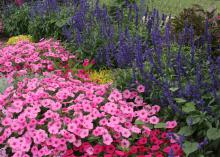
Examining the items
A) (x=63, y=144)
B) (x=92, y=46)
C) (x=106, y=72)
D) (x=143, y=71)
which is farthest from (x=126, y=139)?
(x=92, y=46)

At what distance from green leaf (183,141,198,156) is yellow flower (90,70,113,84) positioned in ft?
5.65

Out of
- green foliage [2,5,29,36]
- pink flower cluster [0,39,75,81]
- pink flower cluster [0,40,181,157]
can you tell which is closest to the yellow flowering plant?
pink flower cluster [0,40,181,157]

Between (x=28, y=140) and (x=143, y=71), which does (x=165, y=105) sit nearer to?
(x=143, y=71)

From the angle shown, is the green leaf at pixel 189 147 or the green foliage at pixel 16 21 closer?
the green leaf at pixel 189 147

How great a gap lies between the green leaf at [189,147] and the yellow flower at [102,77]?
172 cm

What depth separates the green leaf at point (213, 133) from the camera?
335 cm

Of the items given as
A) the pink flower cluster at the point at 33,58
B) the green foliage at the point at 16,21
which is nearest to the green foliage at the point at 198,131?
the pink flower cluster at the point at 33,58

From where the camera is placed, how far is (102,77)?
16.8 feet

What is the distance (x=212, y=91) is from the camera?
368 cm

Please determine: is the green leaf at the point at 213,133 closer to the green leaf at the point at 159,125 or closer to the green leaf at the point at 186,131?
the green leaf at the point at 186,131

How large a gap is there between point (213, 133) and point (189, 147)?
0.22m

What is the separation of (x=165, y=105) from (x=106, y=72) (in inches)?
57.8

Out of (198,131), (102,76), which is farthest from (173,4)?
(198,131)

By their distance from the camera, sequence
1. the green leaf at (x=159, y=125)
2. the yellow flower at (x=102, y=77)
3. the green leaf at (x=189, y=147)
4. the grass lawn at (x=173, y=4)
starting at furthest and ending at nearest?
the grass lawn at (x=173, y=4) → the yellow flower at (x=102, y=77) → the green leaf at (x=159, y=125) → the green leaf at (x=189, y=147)
